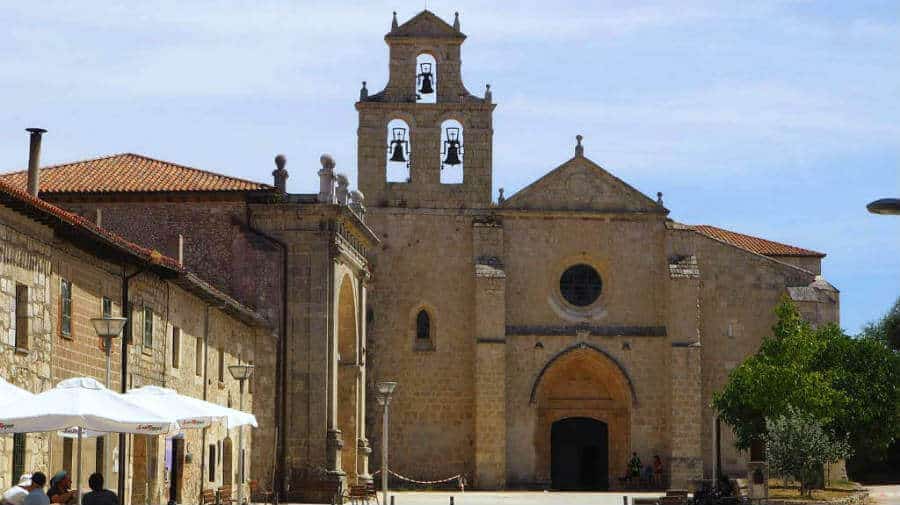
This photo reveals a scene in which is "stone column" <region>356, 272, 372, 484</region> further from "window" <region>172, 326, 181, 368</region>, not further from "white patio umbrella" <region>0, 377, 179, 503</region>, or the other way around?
"white patio umbrella" <region>0, 377, 179, 503</region>

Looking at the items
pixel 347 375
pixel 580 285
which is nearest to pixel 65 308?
pixel 347 375

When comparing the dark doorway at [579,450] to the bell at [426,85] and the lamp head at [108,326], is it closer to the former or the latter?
the bell at [426,85]

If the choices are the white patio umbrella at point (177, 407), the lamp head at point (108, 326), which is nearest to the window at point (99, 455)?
the white patio umbrella at point (177, 407)

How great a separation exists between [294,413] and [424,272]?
14425 mm

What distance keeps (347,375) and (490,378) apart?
920 centimetres

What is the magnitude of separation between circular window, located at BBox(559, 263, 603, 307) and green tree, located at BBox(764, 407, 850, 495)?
12732 millimetres

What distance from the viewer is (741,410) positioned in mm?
48812

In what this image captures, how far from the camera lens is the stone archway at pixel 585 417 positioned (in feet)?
183

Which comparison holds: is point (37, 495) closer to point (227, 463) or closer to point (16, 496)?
point (16, 496)

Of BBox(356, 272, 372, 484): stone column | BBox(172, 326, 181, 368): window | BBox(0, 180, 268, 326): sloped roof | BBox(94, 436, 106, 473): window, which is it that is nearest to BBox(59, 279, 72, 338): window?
Answer: BBox(0, 180, 268, 326): sloped roof

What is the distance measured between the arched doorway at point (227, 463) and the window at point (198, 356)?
321 centimetres

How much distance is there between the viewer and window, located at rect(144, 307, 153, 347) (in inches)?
1184

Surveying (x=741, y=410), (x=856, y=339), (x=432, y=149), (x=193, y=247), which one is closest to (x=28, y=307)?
(x=193, y=247)

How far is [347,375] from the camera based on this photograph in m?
45.4
